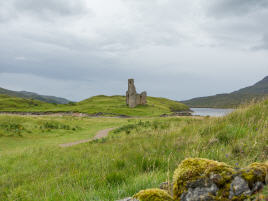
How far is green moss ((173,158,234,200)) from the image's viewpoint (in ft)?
6.06

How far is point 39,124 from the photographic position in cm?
2789

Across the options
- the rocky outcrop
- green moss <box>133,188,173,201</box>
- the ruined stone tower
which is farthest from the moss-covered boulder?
the ruined stone tower

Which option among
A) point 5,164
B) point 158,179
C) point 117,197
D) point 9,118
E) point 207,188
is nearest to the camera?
point 207,188

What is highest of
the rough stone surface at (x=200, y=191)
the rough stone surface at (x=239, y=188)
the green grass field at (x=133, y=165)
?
the rough stone surface at (x=239, y=188)

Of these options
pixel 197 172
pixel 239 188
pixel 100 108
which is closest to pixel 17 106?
pixel 100 108

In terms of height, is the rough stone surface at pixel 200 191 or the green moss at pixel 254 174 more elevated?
the green moss at pixel 254 174

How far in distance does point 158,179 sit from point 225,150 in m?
2.32

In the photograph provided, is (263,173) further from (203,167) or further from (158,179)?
(158,179)

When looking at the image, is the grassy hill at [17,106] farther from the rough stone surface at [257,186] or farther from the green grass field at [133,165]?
the rough stone surface at [257,186]

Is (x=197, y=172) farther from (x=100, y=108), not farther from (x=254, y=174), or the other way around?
(x=100, y=108)

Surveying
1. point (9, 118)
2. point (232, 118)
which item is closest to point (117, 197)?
point (232, 118)

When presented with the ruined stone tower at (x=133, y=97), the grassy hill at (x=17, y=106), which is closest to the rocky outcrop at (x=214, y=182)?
the ruined stone tower at (x=133, y=97)

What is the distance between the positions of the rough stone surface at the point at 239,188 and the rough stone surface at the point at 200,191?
0.14 m

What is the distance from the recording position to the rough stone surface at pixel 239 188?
67.6 inches
